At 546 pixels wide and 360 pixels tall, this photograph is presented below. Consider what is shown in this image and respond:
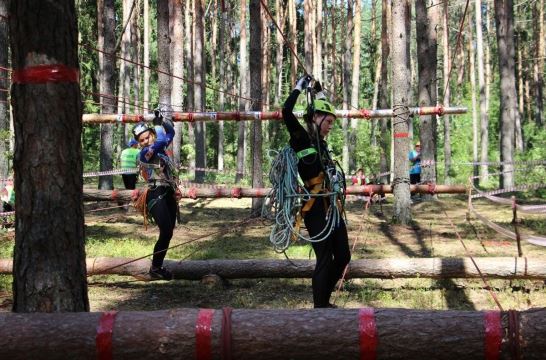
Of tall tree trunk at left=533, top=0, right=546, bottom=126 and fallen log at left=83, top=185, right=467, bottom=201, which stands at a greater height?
tall tree trunk at left=533, top=0, right=546, bottom=126

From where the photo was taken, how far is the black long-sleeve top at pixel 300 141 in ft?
15.5

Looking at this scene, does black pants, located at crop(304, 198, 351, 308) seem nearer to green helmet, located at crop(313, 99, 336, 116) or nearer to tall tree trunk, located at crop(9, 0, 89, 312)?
green helmet, located at crop(313, 99, 336, 116)

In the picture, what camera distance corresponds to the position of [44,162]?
3365 millimetres

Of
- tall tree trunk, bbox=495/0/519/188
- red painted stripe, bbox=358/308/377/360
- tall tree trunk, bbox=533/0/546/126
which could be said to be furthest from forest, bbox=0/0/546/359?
tall tree trunk, bbox=533/0/546/126

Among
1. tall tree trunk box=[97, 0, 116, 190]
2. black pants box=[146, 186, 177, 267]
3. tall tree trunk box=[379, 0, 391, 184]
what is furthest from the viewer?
tall tree trunk box=[379, 0, 391, 184]

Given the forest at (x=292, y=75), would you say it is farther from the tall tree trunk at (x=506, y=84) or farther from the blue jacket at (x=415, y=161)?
the blue jacket at (x=415, y=161)

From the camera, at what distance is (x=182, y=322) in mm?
3082

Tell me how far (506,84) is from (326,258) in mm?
14251

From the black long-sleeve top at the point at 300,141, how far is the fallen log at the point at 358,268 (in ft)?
5.78

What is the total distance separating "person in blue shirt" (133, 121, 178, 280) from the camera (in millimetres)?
6332

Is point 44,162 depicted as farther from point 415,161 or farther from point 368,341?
point 415,161

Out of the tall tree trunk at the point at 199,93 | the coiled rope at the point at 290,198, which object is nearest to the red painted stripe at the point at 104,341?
the coiled rope at the point at 290,198

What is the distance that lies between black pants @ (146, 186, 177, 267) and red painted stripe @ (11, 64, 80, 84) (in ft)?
9.96

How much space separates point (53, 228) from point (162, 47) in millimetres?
9267
